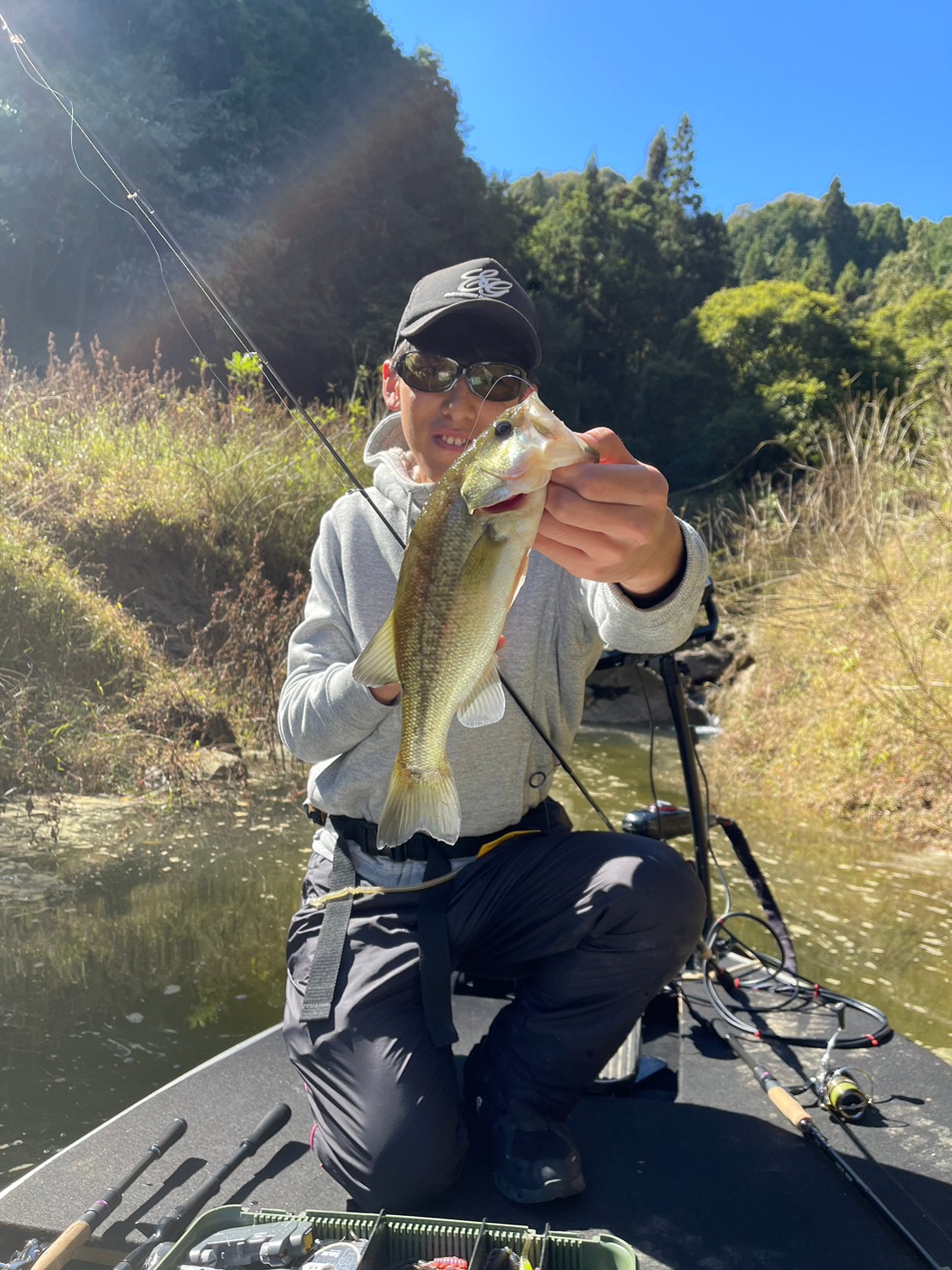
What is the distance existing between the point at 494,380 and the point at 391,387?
0.39 metres

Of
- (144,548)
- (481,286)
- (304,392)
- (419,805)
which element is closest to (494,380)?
(481,286)

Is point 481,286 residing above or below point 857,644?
above

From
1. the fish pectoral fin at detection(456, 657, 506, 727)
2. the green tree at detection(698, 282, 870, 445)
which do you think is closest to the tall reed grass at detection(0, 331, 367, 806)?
the fish pectoral fin at detection(456, 657, 506, 727)

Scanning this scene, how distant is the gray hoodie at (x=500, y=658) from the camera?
2189 mm

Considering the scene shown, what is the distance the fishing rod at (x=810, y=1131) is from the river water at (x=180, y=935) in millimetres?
1684

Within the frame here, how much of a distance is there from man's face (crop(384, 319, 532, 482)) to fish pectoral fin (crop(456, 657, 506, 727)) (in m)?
0.88

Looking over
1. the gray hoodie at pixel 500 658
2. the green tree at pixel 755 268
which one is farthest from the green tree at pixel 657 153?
the gray hoodie at pixel 500 658

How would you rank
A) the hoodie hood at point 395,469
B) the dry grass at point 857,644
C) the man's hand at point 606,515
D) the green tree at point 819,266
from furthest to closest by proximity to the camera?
1. the green tree at point 819,266
2. the dry grass at point 857,644
3. the hoodie hood at point 395,469
4. the man's hand at point 606,515

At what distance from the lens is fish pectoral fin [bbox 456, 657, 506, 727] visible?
1523 millimetres

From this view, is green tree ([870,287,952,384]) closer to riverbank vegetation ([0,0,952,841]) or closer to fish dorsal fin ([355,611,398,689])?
riverbank vegetation ([0,0,952,841])

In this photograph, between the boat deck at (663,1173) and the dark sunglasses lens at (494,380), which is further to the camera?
the dark sunglasses lens at (494,380)

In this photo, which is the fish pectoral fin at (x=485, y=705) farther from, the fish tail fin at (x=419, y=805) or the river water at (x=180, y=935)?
the river water at (x=180, y=935)

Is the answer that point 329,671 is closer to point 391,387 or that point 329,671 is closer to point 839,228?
point 391,387

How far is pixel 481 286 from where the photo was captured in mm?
2299
